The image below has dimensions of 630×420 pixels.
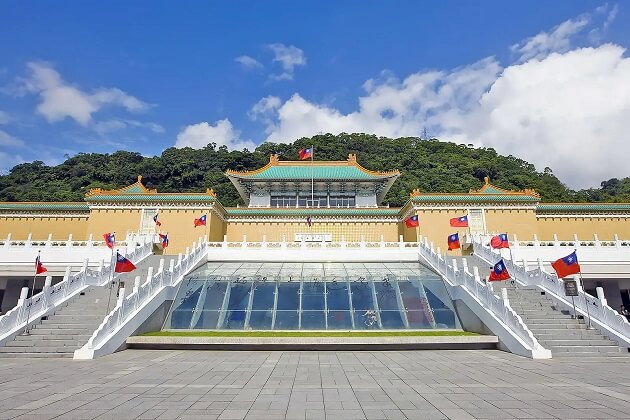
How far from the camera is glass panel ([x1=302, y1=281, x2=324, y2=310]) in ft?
57.3

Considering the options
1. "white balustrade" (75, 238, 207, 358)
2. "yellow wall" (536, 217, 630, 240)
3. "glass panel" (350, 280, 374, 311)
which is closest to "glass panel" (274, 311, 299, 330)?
"glass panel" (350, 280, 374, 311)

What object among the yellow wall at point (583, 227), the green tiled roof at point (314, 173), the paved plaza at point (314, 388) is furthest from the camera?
the green tiled roof at point (314, 173)

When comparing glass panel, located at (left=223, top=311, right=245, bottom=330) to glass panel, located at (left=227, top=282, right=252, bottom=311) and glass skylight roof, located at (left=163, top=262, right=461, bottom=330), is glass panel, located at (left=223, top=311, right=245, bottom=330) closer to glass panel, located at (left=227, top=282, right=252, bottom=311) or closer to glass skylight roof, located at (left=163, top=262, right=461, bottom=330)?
glass skylight roof, located at (left=163, top=262, right=461, bottom=330)

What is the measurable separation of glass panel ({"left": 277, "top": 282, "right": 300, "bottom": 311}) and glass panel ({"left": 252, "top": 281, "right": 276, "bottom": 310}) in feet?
1.30

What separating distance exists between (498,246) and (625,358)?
1103cm

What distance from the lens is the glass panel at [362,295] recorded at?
1736cm

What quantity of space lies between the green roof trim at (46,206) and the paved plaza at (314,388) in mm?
26328

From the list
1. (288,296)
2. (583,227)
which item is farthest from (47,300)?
(583,227)

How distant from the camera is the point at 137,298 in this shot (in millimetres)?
15055

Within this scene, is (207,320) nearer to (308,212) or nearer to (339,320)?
(339,320)

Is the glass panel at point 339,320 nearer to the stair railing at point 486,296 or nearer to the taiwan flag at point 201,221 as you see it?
the stair railing at point 486,296

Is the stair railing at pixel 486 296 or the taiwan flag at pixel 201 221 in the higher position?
the taiwan flag at pixel 201 221

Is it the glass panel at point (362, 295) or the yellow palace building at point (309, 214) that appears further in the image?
the yellow palace building at point (309, 214)

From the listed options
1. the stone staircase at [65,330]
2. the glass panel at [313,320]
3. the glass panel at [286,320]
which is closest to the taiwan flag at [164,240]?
the stone staircase at [65,330]
